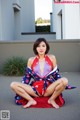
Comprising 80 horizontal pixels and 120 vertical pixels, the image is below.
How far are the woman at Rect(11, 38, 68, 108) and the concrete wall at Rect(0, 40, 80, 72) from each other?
17.3 feet

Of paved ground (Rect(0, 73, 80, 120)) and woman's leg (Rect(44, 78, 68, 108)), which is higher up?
woman's leg (Rect(44, 78, 68, 108))

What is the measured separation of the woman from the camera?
20.8 ft

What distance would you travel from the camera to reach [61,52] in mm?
11992

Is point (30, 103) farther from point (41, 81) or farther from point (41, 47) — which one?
point (41, 47)

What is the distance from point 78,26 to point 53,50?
1.68m

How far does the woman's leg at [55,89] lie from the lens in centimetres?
625

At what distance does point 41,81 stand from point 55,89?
0.35 m

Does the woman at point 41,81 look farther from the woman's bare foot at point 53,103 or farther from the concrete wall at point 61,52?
the concrete wall at point 61,52

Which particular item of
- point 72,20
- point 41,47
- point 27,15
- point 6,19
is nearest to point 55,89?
point 41,47

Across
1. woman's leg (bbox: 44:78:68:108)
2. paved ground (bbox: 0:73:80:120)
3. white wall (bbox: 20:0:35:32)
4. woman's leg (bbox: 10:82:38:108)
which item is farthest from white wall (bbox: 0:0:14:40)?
woman's leg (bbox: 44:78:68:108)

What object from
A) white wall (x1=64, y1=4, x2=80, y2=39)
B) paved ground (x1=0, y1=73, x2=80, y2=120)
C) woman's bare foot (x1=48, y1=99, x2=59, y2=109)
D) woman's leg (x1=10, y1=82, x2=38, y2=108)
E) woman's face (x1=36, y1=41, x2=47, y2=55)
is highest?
white wall (x1=64, y1=4, x2=80, y2=39)

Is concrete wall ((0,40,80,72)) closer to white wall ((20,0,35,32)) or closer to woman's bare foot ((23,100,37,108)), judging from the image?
woman's bare foot ((23,100,37,108))

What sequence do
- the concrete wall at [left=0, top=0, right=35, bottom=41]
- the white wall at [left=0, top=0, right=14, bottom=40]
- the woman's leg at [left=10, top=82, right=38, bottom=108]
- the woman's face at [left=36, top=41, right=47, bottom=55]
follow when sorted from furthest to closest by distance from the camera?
the concrete wall at [left=0, top=0, right=35, bottom=41] < the white wall at [left=0, top=0, right=14, bottom=40] < the woman's face at [left=36, top=41, right=47, bottom=55] < the woman's leg at [left=10, top=82, right=38, bottom=108]

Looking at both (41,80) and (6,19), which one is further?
(6,19)
